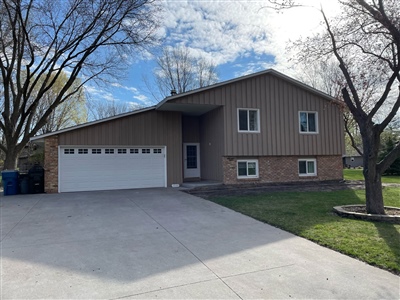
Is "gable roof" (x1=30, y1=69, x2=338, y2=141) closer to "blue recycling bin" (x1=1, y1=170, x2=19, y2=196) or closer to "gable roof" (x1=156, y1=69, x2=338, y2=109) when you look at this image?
"gable roof" (x1=156, y1=69, x2=338, y2=109)

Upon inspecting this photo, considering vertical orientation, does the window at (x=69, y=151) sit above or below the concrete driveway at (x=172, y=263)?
above

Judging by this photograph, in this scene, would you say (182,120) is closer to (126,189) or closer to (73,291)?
(126,189)

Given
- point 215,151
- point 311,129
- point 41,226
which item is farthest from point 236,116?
point 41,226

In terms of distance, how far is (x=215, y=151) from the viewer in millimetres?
13961

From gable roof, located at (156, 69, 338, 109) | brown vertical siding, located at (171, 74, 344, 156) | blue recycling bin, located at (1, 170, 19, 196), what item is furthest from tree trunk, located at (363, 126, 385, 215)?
blue recycling bin, located at (1, 170, 19, 196)

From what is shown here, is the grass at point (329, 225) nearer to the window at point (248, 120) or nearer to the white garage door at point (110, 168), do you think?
the window at point (248, 120)

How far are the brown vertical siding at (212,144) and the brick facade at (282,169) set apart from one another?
20.9 inches

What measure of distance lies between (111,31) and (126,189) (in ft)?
31.9

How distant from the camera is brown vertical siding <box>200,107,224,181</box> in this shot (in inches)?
531

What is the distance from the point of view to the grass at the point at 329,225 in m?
4.20

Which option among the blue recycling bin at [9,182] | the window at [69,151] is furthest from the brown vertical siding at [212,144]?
the blue recycling bin at [9,182]

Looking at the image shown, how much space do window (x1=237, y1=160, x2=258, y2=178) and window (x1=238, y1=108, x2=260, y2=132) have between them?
162cm

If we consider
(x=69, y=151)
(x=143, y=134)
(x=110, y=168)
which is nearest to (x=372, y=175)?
(x=143, y=134)

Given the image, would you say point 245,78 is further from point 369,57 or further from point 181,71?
point 181,71
